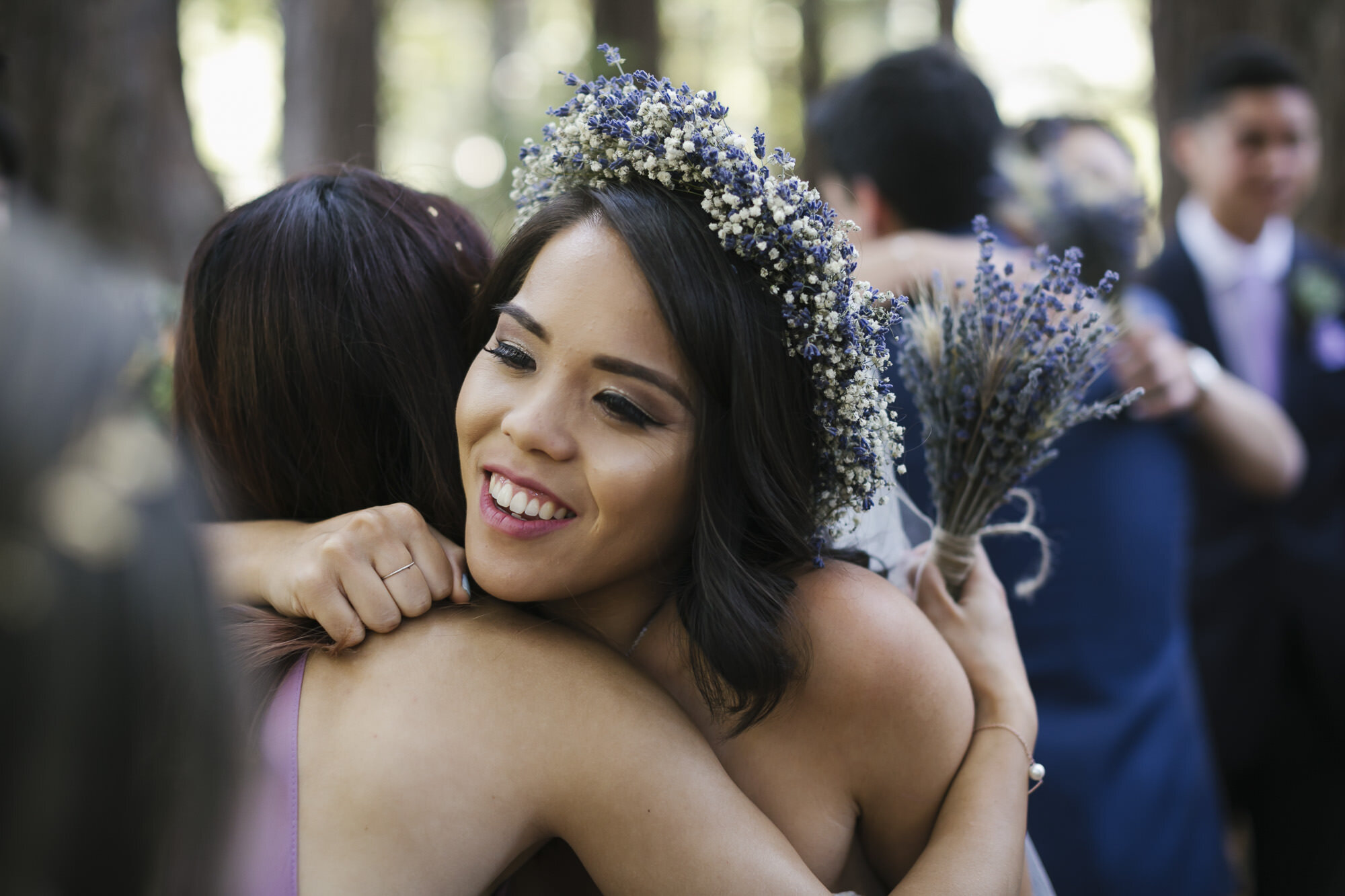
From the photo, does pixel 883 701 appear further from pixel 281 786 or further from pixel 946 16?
pixel 946 16

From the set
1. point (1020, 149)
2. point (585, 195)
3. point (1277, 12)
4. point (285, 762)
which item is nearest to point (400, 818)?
point (285, 762)

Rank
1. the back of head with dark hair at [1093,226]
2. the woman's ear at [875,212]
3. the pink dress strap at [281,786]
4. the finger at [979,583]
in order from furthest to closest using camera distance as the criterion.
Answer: the woman's ear at [875,212] → the back of head with dark hair at [1093,226] → the finger at [979,583] → the pink dress strap at [281,786]

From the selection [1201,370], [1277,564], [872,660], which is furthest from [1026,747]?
[1277,564]

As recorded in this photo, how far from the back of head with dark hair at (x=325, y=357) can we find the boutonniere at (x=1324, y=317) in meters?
3.60

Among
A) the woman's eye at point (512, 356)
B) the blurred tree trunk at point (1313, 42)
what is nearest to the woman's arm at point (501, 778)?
the woman's eye at point (512, 356)

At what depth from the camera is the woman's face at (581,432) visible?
1748 millimetres

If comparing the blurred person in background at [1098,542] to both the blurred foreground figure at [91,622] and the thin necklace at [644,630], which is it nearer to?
the thin necklace at [644,630]

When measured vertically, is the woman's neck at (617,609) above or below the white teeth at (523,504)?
below

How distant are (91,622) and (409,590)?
1016mm

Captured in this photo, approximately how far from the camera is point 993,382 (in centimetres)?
208

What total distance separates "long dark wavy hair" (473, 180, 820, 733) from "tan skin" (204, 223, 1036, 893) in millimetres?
40

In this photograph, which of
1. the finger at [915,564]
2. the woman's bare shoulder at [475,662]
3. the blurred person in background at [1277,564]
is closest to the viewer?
the woman's bare shoulder at [475,662]

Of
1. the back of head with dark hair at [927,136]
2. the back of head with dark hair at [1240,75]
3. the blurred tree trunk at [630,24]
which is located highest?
the blurred tree trunk at [630,24]

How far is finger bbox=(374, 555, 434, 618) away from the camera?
178 cm
